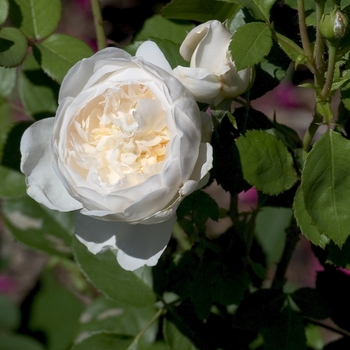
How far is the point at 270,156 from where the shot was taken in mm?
855

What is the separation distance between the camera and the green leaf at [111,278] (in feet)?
4.10

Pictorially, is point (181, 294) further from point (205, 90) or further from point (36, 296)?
point (36, 296)

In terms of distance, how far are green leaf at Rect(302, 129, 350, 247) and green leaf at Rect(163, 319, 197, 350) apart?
535mm

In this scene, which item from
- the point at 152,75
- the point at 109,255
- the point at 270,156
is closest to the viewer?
the point at 152,75

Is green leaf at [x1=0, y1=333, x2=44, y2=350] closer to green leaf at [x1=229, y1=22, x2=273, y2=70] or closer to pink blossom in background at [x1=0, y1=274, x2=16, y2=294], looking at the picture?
pink blossom in background at [x1=0, y1=274, x2=16, y2=294]

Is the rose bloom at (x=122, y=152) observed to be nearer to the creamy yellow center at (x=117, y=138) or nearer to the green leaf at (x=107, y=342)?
the creamy yellow center at (x=117, y=138)

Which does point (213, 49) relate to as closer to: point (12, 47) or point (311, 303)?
point (12, 47)

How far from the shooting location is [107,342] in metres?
1.28

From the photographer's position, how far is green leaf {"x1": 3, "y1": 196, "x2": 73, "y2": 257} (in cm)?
157

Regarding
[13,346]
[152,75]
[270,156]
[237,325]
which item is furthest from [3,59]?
[13,346]

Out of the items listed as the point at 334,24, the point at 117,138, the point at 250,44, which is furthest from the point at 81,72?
the point at 334,24

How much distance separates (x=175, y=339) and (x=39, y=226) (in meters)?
0.60

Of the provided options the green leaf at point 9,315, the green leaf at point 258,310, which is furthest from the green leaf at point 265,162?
the green leaf at point 9,315

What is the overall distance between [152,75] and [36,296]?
217cm
